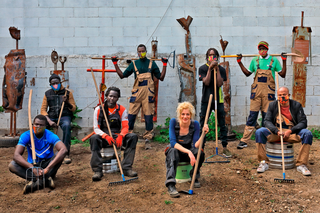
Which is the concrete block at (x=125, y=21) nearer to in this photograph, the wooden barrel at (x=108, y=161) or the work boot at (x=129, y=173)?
the wooden barrel at (x=108, y=161)

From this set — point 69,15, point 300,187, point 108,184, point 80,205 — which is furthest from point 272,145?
point 69,15

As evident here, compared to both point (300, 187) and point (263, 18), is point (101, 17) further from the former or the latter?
point (300, 187)

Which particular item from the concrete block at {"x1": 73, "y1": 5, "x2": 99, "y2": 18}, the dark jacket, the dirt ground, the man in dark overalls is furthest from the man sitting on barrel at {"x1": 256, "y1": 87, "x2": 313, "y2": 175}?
the concrete block at {"x1": 73, "y1": 5, "x2": 99, "y2": 18}

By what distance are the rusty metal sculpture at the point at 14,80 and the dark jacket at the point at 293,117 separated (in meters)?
5.13

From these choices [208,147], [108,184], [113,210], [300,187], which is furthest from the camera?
[208,147]

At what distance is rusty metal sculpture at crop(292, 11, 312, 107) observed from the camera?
679 centimetres

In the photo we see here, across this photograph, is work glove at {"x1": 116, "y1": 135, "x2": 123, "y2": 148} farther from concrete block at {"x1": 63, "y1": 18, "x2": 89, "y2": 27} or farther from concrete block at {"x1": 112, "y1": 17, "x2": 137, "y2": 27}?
concrete block at {"x1": 63, "y1": 18, "x2": 89, "y2": 27}

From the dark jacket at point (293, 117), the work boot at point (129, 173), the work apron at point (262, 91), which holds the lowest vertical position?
the work boot at point (129, 173)

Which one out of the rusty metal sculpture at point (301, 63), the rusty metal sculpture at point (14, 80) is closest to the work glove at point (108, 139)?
the rusty metal sculpture at point (14, 80)

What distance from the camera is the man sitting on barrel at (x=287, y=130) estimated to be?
14.3 ft

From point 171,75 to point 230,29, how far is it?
5.75ft

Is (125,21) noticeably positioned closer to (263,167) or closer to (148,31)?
(148,31)

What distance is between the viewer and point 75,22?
22.8 feet

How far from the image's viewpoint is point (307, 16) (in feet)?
22.7
